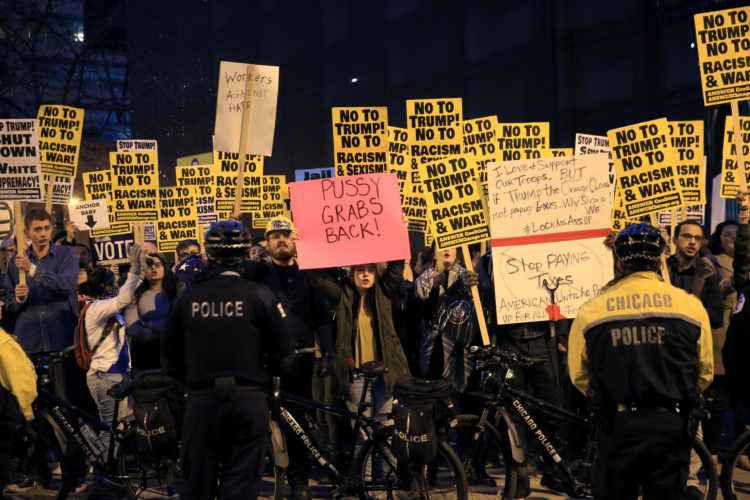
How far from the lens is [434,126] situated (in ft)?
38.5

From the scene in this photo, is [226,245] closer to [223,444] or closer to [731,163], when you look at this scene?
[223,444]

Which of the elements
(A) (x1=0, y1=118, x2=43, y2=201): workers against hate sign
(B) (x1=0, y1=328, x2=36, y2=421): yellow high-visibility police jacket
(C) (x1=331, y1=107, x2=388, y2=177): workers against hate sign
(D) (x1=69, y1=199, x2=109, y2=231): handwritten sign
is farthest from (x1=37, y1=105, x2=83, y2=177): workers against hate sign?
(B) (x1=0, y1=328, x2=36, y2=421): yellow high-visibility police jacket

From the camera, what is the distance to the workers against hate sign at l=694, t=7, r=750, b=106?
370 inches

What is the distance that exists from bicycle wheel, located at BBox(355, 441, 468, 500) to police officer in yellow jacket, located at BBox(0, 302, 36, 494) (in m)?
2.71

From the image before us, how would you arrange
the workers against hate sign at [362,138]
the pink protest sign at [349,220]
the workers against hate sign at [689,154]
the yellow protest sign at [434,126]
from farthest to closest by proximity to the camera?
1. the yellow protest sign at [434,126]
2. the workers against hate sign at [689,154]
3. the workers against hate sign at [362,138]
4. the pink protest sign at [349,220]

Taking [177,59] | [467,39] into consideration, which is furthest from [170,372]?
[177,59]

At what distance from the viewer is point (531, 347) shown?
8.70 m

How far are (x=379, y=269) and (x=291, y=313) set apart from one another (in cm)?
102

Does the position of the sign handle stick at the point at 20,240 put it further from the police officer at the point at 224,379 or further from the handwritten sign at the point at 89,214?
the handwritten sign at the point at 89,214

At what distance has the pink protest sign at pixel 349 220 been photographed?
8500 mm

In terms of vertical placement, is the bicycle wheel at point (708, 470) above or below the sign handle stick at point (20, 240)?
below

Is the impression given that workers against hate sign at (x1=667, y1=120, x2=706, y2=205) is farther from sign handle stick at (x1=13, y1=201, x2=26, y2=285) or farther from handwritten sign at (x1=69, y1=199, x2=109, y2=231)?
handwritten sign at (x1=69, y1=199, x2=109, y2=231)

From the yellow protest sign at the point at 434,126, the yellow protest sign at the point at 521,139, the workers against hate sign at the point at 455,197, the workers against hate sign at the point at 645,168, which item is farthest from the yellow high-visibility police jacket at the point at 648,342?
the yellow protest sign at the point at 521,139

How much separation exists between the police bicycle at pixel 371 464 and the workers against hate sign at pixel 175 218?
24.3ft
